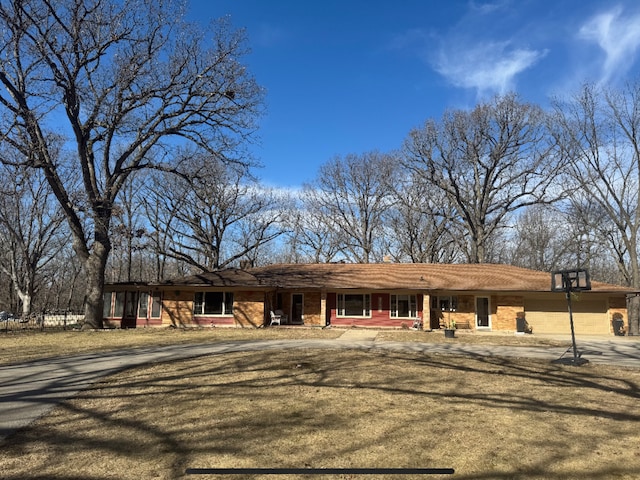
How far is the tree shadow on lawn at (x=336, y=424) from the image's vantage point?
477cm

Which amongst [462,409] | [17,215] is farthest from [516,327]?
[17,215]

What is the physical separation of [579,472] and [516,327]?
752 inches

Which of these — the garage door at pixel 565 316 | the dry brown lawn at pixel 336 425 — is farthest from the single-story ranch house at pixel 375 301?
the dry brown lawn at pixel 336 425

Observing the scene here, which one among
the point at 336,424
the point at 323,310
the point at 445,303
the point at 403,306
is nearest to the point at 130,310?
the point at 323,310

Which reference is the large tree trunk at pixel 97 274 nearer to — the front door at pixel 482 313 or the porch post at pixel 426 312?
the porch post at pixel 426 312

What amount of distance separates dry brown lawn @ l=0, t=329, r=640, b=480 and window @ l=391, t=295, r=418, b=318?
14.0 m

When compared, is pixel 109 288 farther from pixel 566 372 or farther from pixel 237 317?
pixel 566 372

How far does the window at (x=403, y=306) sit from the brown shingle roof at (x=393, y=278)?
2.99 feet

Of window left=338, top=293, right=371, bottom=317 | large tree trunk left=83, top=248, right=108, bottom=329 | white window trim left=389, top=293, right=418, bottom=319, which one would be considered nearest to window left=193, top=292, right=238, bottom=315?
large tree trunk left=83, top=248, right=108, bottom=329

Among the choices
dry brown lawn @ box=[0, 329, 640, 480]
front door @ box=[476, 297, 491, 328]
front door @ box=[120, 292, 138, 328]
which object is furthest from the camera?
front door @ box=[120, 292, 138, 328]

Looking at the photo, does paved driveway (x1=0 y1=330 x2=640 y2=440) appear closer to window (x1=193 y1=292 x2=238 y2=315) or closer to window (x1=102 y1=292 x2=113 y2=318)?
window (x1=193 y1=292 x2=238 y2=315)

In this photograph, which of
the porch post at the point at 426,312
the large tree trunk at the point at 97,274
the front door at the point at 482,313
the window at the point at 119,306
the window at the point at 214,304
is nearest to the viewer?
the large tree trunk at the point at 97,274

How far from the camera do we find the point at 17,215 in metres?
34.2

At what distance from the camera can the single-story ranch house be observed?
2241cm
